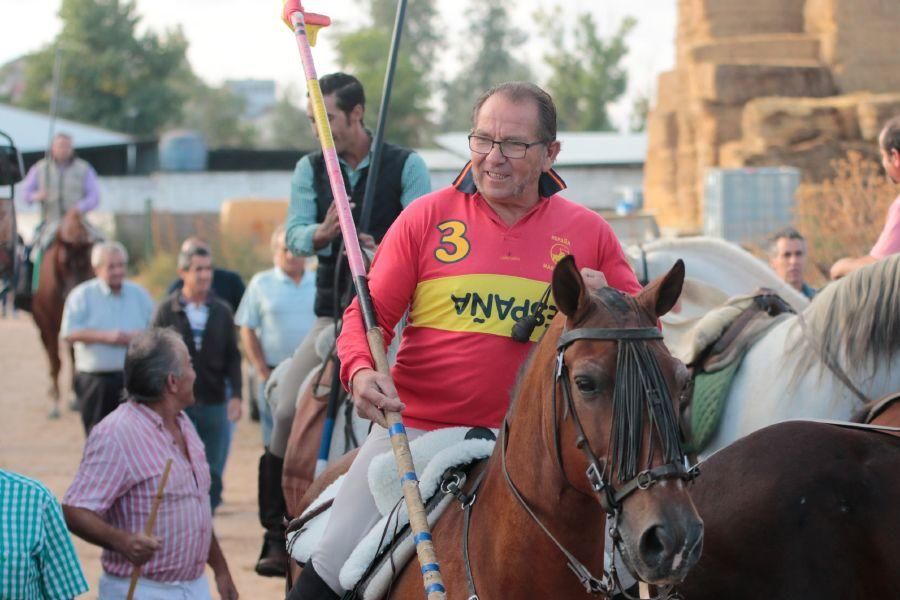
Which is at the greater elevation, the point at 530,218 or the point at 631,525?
the point at 530,218

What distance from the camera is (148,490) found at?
215 inches

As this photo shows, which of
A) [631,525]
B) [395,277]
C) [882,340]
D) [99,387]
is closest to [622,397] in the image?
[631,525]

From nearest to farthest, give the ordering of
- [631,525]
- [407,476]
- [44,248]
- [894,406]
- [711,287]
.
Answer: [631,525]
[407,476]
[894,406]
[711,287]
[44,248]

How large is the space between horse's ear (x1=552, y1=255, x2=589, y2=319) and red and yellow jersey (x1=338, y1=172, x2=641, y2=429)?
616 millimetres

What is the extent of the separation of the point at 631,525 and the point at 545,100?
149cm

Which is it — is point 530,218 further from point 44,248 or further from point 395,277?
point 44,248

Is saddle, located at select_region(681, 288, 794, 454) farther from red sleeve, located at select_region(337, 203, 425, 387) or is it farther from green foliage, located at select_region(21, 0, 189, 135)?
green foliage, located at select_region(21, 0, 189, 135)

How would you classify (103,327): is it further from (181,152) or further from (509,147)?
(181,152)

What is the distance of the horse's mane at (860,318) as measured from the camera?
5062 millimetres

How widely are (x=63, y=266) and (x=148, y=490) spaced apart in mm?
9676

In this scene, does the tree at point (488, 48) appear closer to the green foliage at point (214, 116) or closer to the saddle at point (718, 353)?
the green foliage at point (214, 116)

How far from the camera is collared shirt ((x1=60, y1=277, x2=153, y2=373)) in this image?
1055cm

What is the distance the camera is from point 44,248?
48.3 feet

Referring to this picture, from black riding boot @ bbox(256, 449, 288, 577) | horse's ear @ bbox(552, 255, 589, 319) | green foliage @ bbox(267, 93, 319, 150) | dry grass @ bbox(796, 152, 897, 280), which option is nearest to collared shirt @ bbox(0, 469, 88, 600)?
horse's ear @ bbox(552, 255, 589, 319)
